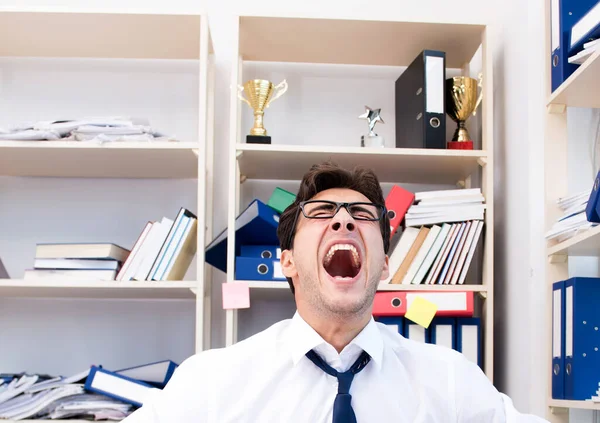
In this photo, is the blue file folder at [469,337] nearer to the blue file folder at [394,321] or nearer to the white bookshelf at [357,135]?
the white bookshelf at [357,135]

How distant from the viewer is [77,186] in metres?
3.02

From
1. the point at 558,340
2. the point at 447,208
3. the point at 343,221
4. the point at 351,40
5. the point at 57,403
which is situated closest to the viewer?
the point at 343,221

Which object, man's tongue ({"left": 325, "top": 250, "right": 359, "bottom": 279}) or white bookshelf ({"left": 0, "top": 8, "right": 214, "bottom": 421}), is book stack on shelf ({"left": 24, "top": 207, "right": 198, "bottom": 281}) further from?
man's tongue ({"left": 325, "top": 250, "right": 359, "bottom": 279})

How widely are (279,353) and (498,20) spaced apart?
6.11 ft

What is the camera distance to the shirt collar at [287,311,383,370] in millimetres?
1716

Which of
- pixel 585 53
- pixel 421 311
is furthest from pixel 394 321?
pixel 585 53

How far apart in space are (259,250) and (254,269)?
9 centimetres

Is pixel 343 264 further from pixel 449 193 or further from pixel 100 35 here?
pixel 100 35

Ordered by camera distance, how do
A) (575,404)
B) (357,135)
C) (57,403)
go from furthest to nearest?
(357,135), (57,403), (575,404)

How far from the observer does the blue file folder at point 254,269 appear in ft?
8.47

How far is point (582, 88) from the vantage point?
213 centimetres

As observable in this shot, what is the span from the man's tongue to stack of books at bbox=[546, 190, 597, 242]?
57 cm

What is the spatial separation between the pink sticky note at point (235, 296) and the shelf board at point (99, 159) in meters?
0.46

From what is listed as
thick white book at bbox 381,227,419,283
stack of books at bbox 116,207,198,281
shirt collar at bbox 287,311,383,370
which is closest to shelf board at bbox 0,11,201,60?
stack of books at bbox 116,207,198,281
